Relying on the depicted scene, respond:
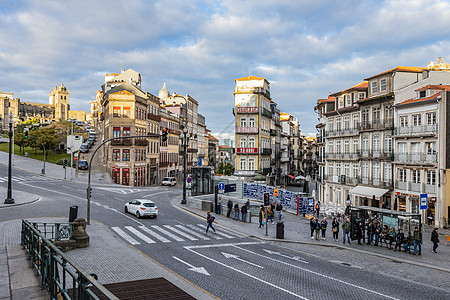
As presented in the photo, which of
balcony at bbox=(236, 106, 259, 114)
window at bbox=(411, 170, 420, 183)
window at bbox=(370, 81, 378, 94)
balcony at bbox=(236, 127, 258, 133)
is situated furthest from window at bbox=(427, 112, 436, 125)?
balcony at bbox=(236, 106, 259, 114)

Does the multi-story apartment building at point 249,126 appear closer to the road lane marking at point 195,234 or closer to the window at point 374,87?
the window at point 374,87

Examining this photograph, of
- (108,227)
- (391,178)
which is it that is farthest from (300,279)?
(391,178)

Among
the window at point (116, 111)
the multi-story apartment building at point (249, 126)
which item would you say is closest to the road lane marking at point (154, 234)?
the multi-story apartment building at point (249, 126)

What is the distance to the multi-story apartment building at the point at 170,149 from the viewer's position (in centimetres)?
7806

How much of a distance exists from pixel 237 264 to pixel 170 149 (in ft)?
223

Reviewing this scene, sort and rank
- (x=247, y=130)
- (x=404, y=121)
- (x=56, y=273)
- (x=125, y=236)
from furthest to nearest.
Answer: (x=247, y=130) < (x=404, y=121) < (x=125, y=236) < (x=56, y=273)

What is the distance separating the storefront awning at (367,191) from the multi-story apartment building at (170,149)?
44.3 meters

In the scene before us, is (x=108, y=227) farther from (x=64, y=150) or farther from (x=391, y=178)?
(x=64, y=150)

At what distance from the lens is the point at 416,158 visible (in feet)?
117

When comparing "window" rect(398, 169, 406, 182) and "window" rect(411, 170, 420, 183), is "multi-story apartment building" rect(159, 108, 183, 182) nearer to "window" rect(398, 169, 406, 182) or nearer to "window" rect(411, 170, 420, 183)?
"window" rect(398, 169, 406, 182)

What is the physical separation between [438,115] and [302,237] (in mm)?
18733

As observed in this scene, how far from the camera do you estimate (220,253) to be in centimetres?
1967

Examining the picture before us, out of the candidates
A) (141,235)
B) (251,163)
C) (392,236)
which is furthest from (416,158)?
(251,163)

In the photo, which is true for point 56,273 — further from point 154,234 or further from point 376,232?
point 376,232
